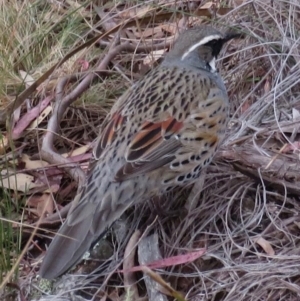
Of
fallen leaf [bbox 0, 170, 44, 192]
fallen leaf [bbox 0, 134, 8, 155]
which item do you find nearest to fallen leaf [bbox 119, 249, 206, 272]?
fallen leaf [bbox 0, 170, 44, 192]

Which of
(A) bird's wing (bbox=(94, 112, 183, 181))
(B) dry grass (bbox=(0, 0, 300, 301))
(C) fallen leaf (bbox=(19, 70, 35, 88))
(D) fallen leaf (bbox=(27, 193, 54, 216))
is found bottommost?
(D) fallen leaf (bbox=(27, 193, 54, 216))

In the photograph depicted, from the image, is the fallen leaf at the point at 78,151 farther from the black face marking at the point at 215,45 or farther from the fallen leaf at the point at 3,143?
the black face marking at the point at 215,45

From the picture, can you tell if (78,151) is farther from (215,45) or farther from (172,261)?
(172,261)

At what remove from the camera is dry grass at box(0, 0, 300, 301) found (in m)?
4.28

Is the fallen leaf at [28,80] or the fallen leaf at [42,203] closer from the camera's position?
the fallen leaf at [42,203]

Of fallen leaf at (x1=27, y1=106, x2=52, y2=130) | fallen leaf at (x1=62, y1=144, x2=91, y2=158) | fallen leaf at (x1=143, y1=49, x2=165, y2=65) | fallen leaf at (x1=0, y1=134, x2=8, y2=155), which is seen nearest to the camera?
fallen leaf at (x1=0, y1=134, x2=8, y2=155)

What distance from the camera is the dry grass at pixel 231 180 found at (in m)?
4.28

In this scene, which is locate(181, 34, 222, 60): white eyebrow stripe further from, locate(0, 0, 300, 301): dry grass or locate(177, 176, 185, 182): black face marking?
locate(177, 176, 185, 182): black face marking

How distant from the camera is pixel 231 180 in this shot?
4.75m

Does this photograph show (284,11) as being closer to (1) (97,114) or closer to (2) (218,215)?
(1) (97,114)

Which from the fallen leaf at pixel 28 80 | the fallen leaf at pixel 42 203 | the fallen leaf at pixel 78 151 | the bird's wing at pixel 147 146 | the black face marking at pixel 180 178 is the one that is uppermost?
the bird's wing at pixel 147 146

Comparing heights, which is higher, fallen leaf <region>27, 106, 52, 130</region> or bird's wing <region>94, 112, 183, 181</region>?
bird's wing <region>94, 112, 183, 181</region>

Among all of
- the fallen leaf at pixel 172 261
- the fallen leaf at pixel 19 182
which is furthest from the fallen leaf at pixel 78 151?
the fallen leaf at pixel 172 261

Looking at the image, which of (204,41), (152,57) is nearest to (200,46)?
(204,41)
